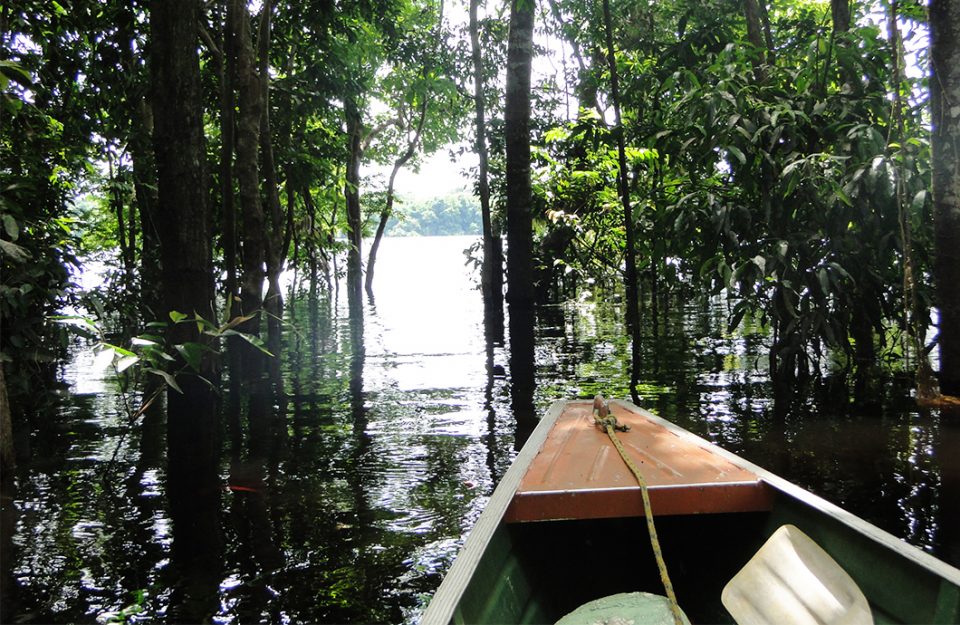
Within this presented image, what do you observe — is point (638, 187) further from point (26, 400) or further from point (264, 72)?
point (26, 400)

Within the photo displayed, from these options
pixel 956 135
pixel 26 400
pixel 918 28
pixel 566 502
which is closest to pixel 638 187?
pixel 918 28

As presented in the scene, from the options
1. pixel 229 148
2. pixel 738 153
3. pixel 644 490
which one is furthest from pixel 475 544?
pixel 229 148

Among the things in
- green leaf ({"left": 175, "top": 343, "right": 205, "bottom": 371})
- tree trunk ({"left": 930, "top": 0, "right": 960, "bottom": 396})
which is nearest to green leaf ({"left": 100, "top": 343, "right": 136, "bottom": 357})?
green leaf ({"left": 175, "top": 343, "right": 205, "bottom": 371})

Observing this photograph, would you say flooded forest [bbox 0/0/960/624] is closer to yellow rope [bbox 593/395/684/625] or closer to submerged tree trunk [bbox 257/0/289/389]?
submerged tree trunk [bbox 257/0/289/389]

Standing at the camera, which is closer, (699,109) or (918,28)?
(699,109)

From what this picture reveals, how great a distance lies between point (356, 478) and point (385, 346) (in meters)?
6.94

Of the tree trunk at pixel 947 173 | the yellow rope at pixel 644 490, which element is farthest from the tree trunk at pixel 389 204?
the yellow rope at pixel 644 490

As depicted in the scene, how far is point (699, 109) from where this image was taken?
6.88 m

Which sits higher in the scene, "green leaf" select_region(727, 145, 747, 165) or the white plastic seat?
"green leaf" select_region(727, 145, 747, 165)

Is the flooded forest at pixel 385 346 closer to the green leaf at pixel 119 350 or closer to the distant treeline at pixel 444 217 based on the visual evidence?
the green leaf at pixel 119 350

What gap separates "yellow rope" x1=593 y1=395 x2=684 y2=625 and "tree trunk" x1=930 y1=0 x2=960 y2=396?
343 centimetres

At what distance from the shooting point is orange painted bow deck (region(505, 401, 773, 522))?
2918 mm

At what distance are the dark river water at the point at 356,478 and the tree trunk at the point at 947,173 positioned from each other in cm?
55

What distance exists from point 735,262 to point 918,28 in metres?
4.24
